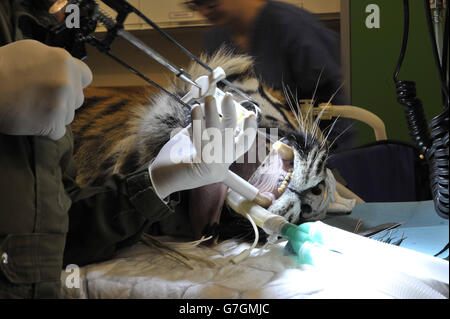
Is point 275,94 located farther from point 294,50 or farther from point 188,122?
point 188,122

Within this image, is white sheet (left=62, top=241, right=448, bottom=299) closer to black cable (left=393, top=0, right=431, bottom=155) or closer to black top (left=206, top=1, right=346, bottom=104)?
black cable (left=393, top=0, right=431, bottom=155)

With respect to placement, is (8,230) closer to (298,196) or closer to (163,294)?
(163,294)

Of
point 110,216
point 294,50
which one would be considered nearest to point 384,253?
point 110,216

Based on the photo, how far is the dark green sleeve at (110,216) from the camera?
60cm

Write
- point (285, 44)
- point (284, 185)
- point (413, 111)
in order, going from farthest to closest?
point (285, 44)
point (284, 185)
point (413, 111)

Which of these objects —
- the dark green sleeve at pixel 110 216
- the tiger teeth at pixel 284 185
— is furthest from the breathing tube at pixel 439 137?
the dark green sleeve at pixel 110 216

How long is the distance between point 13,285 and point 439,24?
0.54 metres

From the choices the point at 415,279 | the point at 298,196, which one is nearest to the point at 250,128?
the point at 298,196

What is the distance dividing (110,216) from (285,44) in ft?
1.45

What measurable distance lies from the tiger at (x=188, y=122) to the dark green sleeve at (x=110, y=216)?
0.31 feet

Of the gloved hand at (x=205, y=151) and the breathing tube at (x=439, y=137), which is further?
the gloved hand at (x=205, y=151)

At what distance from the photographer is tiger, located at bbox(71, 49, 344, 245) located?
688 mm

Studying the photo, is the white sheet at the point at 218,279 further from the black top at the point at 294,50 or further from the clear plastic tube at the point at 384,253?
the black top at the point at 294,50

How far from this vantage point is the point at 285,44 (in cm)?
81
